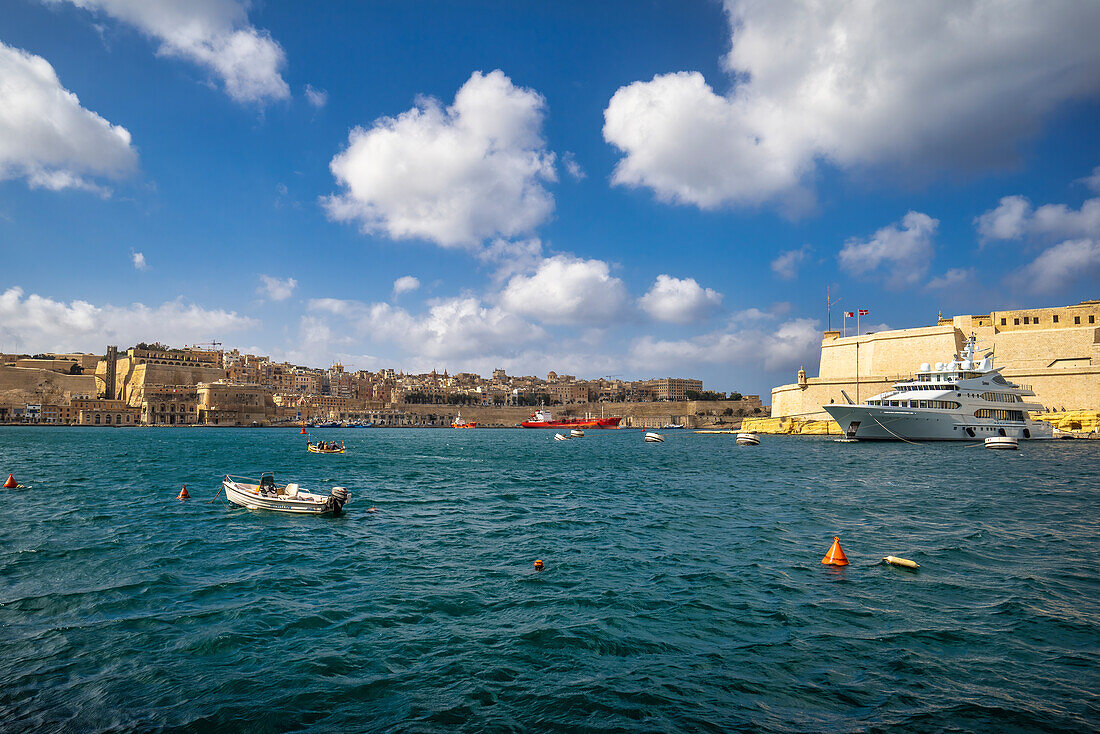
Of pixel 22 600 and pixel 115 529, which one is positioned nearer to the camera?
pixel 22 600

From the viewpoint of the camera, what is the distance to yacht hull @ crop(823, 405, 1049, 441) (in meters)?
42.2

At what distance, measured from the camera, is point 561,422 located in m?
139

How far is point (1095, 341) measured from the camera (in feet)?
170

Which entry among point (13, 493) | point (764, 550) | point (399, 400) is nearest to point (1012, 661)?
point (764, 550)

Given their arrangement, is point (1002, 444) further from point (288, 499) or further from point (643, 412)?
point (643, 412)

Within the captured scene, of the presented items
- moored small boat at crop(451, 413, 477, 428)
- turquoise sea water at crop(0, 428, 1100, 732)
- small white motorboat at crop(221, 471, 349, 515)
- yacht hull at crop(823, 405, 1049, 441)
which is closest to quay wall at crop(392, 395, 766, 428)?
moored small boat at crop(451, 413, 477, 428)

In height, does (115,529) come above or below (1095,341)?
below

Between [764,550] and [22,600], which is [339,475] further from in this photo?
[764,550]

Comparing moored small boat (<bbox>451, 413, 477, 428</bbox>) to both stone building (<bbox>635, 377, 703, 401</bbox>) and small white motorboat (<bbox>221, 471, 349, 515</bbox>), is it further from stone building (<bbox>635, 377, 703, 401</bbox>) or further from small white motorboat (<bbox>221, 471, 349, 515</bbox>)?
small white motorboat (<bbox>221, 471, 349, 515</bbox>)

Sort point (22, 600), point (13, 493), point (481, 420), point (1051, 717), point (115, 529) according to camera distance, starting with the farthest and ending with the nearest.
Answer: point (481, 420) < point (13, 493) < point (115, 529) < point (22, 600) < point (1051, 717)

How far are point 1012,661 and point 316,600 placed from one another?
363 inches

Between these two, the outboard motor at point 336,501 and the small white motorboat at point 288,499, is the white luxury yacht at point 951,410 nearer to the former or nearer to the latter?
the outboard motor at point 336,501

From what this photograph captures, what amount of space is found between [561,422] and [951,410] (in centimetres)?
10030

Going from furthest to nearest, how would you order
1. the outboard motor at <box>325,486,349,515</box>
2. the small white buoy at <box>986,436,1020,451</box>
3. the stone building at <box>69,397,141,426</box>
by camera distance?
the stone building at <box>69,397,141,426</box>, the small white buoy at <box>986,436,1020,451</box>, the outboard motor at <box>325,486,349,515</box>
